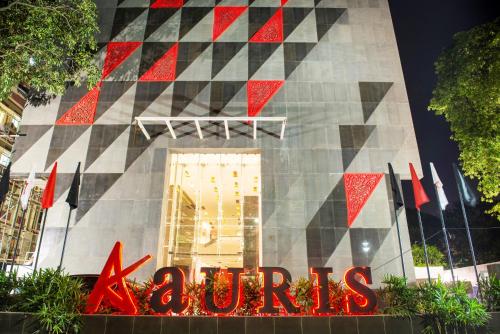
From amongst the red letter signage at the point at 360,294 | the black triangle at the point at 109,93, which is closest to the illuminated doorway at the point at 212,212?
the black triangle at the point at 109,93

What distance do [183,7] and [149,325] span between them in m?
19.0

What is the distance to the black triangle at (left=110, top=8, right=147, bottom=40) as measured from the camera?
2100 cm

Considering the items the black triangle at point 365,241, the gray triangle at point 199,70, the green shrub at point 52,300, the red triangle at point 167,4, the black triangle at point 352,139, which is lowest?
the green shrub at point 52,300

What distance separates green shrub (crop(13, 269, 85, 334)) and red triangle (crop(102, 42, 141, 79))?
12953 millimetres

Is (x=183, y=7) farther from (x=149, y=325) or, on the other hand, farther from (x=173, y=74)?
(x=149, y=325)

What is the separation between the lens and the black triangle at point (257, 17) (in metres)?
20.8

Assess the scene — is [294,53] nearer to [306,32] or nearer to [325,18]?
[306,32]

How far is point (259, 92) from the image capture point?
19203mm

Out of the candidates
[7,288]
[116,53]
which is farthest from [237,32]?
[7,288]

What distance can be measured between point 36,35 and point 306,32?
47.0ft

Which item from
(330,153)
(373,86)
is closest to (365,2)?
(373,86)

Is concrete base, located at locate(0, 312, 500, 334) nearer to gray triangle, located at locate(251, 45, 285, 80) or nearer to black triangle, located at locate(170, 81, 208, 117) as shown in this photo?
black triangle, located at locate(170, 81, 208, 117)

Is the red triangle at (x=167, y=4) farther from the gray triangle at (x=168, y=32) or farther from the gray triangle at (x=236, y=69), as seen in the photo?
the gray triangle at (x=236, y=69)

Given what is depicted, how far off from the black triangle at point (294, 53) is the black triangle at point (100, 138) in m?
9.90
